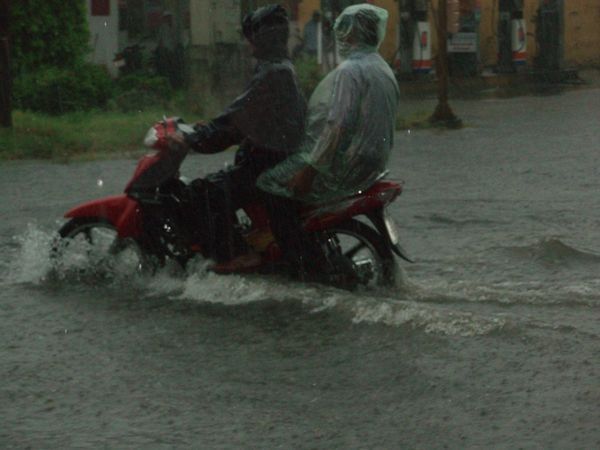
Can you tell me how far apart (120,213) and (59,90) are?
646 inches

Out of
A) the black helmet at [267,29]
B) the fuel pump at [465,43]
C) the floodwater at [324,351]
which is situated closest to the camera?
the floodwater at [324,351]

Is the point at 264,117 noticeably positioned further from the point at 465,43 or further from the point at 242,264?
the point at 465,43

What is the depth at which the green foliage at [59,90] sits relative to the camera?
25.3m

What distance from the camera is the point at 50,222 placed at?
12.5m

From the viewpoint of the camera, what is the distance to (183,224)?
364 inches

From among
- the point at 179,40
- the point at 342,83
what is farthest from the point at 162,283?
the point at 179,40

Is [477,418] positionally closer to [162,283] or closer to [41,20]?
[162,283]

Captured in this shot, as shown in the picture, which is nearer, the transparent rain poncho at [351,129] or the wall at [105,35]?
the transparent rain poncho at [351,129]

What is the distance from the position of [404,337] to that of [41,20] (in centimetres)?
2047

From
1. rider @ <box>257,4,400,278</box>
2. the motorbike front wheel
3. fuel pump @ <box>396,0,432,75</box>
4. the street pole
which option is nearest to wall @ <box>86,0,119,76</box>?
fuel pump @ <box>396,0,432,75</box>

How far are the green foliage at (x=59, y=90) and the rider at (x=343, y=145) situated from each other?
1669 cm

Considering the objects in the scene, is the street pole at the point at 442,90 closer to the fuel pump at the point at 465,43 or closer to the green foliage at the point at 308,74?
the green foliage at the point at 308,74

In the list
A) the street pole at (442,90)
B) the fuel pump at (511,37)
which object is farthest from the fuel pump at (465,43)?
the street pole at (442,90)

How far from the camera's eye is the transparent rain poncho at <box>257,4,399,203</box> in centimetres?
878
